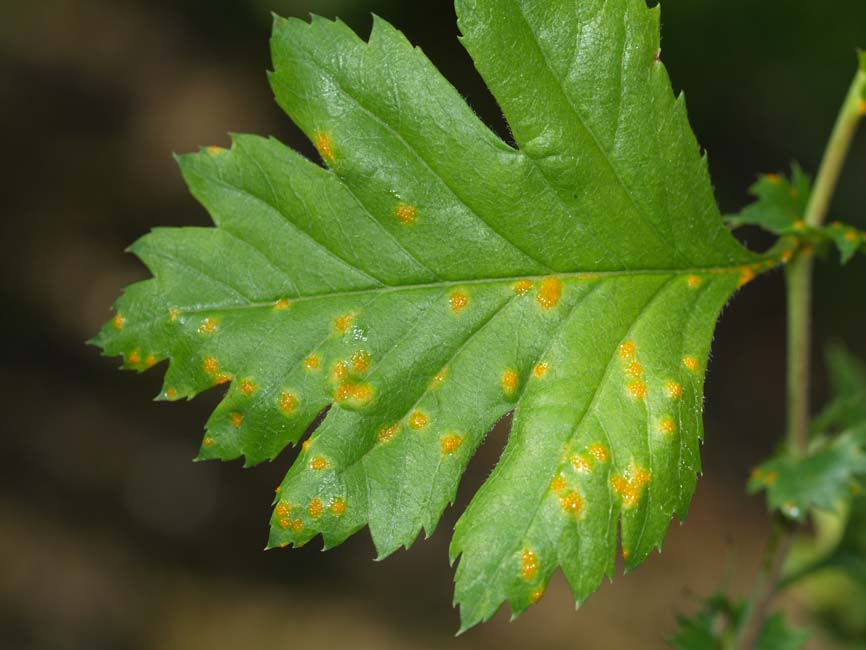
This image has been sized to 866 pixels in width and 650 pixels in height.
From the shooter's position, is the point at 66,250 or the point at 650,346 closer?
the point at 650,346

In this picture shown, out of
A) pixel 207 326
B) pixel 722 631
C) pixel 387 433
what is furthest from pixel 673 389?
pixel 722 631

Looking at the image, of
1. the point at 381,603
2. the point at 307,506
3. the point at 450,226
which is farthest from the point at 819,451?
the point at 381,603

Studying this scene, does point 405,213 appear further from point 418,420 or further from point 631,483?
point 631,483

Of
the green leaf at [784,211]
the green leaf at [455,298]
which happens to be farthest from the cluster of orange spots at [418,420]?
the green leaf at [784,211]

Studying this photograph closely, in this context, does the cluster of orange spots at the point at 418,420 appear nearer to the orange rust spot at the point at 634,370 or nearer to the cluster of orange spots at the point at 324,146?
the orange rust spot at the point at 634,370

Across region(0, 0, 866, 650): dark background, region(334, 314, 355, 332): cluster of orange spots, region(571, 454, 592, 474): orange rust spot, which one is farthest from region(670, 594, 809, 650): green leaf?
region(0, 0, 866, 650): dark background

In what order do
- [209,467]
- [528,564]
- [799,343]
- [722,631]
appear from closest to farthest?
[528,564], [799,343], [722,631], [209,467]

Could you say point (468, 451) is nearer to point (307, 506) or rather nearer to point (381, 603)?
point (307, 506)

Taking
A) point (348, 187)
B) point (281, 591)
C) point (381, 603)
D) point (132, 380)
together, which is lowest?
point (381, 603)
